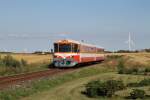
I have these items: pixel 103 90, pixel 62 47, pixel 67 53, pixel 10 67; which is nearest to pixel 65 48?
pixel 62 47

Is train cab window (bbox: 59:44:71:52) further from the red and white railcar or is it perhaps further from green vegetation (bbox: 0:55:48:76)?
green vegetation (bbox: 0:55:48:76)

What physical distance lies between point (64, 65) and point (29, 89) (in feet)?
74.3

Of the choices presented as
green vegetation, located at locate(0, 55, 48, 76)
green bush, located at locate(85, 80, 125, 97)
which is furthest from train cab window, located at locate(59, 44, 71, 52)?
green bush, located at locate(85, 80, 125, 97)

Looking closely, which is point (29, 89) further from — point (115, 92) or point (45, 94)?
point (115, 92)

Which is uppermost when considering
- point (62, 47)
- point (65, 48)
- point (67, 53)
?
point (62, 47)

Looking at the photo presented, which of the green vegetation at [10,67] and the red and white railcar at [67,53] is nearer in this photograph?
the green vegetation at [10,67]

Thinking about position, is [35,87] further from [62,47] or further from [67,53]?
[62,47]

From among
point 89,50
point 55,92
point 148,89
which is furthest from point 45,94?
point 89,50

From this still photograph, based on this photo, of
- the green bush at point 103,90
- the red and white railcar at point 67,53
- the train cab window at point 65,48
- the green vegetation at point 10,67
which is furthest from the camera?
the train cab window at point 65,48

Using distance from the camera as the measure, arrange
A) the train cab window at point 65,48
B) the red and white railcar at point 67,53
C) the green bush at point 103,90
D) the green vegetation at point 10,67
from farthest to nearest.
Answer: the train cab window at point 65,48 < the red and white railcar at point 67,53 < the green vegetation at point 10,67 < the green bush at point 103,90

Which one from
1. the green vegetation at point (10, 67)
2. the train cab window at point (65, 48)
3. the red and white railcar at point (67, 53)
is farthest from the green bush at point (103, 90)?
the train cab window at point (65, 48)

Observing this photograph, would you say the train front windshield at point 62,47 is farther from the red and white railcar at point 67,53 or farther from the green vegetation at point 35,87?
the green vegetation at point 35,87

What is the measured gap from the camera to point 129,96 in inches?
836

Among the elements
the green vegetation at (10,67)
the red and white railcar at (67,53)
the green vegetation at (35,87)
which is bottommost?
the green vegetation at (35,87)
